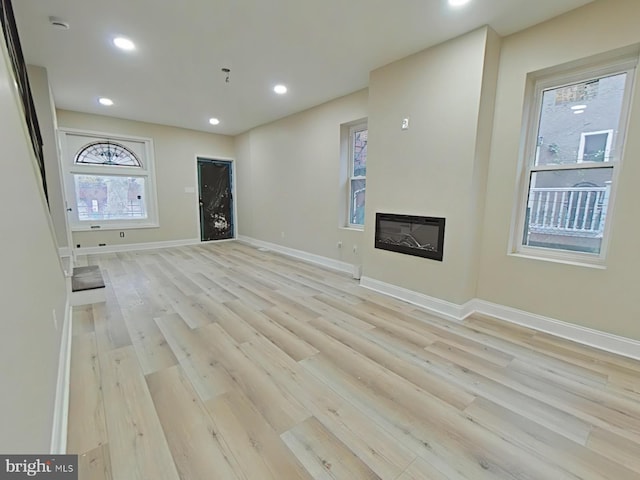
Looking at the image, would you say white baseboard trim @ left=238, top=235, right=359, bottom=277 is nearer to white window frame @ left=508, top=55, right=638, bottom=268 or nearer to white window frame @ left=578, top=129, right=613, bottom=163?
white window frame @ left=508, top=55, right=638, bottom=268

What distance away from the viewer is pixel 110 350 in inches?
85.7

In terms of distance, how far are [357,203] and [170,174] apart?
4460 mm

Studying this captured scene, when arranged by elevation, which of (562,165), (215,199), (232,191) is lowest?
(215,199)

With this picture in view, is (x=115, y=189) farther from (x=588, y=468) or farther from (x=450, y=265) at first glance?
(x=588, y=468)

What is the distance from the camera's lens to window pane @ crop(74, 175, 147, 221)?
18.1ft

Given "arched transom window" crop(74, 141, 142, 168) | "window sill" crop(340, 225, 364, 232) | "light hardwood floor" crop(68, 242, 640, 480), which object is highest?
"arched transom window" crop(74, 141, 142, 168)

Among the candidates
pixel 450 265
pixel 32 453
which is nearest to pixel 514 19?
pixel 450 265

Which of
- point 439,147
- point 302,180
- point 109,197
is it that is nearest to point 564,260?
point 439,147

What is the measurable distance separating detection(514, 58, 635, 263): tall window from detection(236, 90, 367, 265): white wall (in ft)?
7.06

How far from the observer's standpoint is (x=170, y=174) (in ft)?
20.8

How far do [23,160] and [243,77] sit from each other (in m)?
2.82

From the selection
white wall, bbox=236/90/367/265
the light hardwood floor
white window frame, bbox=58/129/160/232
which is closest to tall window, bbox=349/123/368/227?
white wall, bbox=236/90/367/265

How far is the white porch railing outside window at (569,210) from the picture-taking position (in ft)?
7.79

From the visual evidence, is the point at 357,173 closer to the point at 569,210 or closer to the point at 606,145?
the point at 569,210
